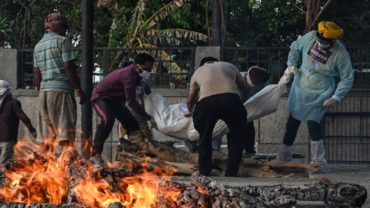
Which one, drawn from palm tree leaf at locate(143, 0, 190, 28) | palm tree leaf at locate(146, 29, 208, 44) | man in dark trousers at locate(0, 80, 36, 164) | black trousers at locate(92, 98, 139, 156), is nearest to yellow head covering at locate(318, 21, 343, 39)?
black trousers at locate(92, 98, 139, 156)

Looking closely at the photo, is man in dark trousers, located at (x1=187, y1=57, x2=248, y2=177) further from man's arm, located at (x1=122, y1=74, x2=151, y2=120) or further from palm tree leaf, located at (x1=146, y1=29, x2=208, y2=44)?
palm tree leaf, located at (x1=146, y1=29, x2=208, y2=44)

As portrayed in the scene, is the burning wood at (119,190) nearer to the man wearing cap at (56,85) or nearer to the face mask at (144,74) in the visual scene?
the man wearing cap at (56,85)

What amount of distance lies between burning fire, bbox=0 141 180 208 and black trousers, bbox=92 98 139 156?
4701mm

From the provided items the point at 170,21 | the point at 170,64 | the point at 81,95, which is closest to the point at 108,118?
the point at 81,95

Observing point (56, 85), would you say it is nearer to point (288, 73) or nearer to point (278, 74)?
point (288, 73)

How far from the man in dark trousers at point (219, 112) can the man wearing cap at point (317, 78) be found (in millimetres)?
1370

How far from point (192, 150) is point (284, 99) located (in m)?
4.20

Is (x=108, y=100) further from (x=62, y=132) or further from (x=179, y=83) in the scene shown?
(x=179, y=83)

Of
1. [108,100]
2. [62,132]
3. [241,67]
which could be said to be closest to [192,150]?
[108,100]

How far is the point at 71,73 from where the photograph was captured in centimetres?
1045

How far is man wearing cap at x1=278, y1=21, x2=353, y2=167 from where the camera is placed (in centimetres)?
1197

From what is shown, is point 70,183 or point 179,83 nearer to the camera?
point 70,183

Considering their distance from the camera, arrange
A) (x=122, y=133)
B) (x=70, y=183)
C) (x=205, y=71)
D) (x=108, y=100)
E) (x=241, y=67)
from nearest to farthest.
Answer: (x=70, y=183) → (x=205, y=71) → (x=108, y=100) → (x=122, y=133) → (x=241, y=67)

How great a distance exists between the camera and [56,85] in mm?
10727
